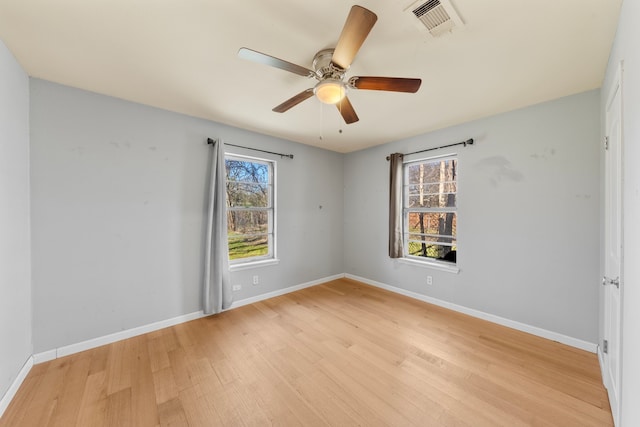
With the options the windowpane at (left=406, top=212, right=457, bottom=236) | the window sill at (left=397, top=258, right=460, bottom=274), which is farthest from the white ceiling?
the window sill at (left=397, top=258, right=460, bottom=274)

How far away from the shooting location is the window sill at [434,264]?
3.19 metres

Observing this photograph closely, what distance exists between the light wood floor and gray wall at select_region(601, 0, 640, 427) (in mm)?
650

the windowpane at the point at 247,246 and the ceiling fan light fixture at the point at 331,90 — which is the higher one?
the ceiling fan light fixture at the point at 331,90

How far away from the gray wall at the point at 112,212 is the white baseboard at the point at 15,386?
154mm

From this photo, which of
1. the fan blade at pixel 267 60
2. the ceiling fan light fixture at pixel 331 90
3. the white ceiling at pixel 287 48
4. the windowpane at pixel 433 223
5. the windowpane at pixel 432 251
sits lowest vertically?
the windowpane at pixel 432 251

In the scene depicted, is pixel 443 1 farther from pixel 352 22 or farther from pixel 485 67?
pixel 485 67

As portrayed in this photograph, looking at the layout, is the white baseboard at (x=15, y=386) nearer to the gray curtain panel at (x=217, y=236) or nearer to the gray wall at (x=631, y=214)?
the gray curtain panel at (x=217, y=236)

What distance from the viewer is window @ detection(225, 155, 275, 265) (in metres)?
3.42

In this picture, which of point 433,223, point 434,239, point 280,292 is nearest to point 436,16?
point 433,223

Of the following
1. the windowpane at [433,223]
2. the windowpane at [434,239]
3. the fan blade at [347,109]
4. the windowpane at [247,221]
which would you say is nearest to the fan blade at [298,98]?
the fan blade at [347,109]

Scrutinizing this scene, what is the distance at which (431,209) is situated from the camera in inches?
→ 137

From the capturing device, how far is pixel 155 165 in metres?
2.68

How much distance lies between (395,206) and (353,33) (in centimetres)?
278

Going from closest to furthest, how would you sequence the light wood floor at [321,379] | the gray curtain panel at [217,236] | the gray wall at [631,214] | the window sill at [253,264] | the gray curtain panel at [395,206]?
the gray wall at [631,214], the light wood floor at [321,379], the gray curtain panel at [217,236], the window sill at [253,264], the gray curtain panel at [395,206]
